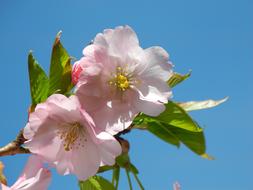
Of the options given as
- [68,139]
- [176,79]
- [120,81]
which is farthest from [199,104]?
[68,139]

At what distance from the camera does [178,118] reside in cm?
102

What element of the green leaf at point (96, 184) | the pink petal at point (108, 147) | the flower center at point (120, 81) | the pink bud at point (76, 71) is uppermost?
the pink bud at point (76, 71)

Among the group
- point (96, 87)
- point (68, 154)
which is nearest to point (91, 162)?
point (68, 154)

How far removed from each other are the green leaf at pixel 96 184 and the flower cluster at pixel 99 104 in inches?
4.9

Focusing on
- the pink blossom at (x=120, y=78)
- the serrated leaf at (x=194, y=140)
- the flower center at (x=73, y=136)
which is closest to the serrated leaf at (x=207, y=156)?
the serrated leaf at (x=194, y=140)

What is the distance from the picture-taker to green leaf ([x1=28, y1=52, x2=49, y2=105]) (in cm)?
105

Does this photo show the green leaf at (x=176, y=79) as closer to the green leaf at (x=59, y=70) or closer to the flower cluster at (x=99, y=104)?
the flower cluster at (x=99, y=104)

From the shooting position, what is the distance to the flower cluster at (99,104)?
0.93m

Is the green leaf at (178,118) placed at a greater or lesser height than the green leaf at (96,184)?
greater

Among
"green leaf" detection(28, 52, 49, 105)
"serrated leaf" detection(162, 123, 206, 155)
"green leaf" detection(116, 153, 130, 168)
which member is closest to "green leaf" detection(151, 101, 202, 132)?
"serrated leaf" detection(162, 123, 206, 155)

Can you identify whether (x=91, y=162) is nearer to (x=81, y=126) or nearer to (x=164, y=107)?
(x=81, y=126)

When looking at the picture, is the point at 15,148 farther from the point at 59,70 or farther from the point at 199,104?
the point at 199,104

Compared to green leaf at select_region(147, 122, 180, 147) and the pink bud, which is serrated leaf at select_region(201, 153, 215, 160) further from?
the pink bud

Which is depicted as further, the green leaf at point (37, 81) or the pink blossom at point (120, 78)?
the green leaf at point (37, 81)
